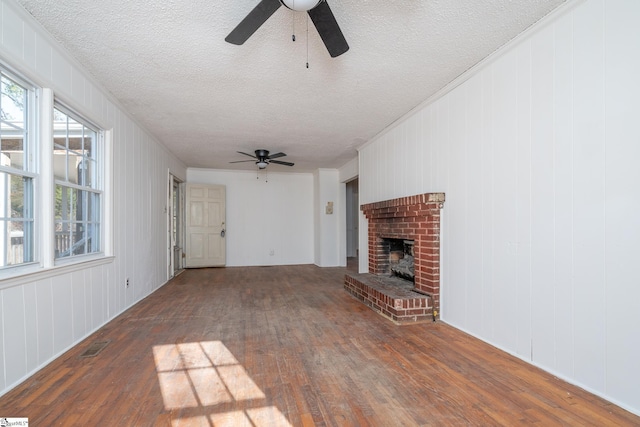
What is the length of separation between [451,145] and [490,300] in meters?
1.56

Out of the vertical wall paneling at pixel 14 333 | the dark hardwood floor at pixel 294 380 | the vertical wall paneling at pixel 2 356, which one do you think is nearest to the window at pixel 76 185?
the vertical wall paneling at pixel 14 333

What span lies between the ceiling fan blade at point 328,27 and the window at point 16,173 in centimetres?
205

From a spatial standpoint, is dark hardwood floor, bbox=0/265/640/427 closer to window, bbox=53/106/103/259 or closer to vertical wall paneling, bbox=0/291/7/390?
vertical wall paneling, bbox=0/291/7/390

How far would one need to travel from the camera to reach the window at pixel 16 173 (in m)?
2.03

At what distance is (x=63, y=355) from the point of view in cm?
247

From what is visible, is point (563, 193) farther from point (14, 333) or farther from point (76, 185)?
point (76, 185)

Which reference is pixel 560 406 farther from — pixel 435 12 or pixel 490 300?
pixel 435 12

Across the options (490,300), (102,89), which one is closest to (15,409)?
(102,89)

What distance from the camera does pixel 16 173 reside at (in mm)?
2105

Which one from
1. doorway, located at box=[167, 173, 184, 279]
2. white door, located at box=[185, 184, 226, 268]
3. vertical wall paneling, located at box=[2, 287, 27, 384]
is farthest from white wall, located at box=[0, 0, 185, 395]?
white door, located at box=[185, 184, 226, 268]

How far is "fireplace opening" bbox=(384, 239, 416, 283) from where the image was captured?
14.0ft

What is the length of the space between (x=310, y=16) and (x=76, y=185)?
2.61 m

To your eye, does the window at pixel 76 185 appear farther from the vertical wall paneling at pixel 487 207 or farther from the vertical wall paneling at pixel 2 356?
the vertical wall paneling at pixel 487 207

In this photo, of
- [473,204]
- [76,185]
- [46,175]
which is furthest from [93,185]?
[473,204]
